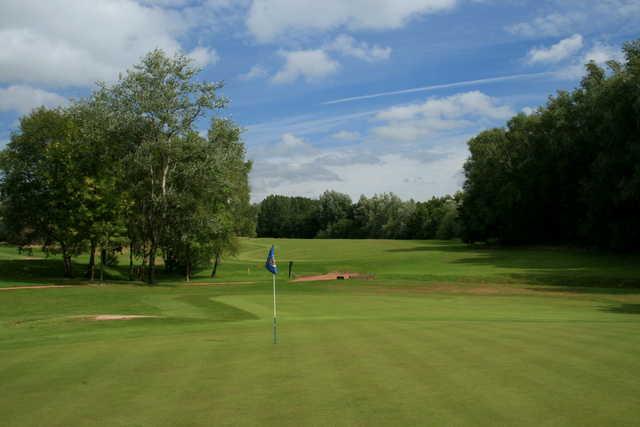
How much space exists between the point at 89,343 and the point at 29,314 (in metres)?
11.5

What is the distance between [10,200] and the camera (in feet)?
142

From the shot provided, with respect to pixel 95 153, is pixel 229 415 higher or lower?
lower

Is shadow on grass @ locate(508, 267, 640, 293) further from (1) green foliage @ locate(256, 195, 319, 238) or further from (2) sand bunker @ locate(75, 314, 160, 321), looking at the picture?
(1) green foliage @ locate(256, 195, 319, 238)

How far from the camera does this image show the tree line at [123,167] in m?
39.0

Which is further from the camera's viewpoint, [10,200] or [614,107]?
[614,107]

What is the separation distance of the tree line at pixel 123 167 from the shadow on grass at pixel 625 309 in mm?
26878

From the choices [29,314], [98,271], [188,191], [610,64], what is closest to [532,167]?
[610,64]

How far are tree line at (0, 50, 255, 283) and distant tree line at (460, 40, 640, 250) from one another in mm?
34725

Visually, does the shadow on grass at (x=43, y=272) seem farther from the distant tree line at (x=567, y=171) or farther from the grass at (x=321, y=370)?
the grass at (x=321, y=370)

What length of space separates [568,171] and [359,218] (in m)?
78.4

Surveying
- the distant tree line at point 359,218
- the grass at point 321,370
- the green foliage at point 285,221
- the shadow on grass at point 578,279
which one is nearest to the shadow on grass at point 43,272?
the grass at point 321,370

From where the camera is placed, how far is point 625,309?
23.2m

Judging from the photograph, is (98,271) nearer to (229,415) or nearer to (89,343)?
(89,343)

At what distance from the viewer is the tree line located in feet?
128
